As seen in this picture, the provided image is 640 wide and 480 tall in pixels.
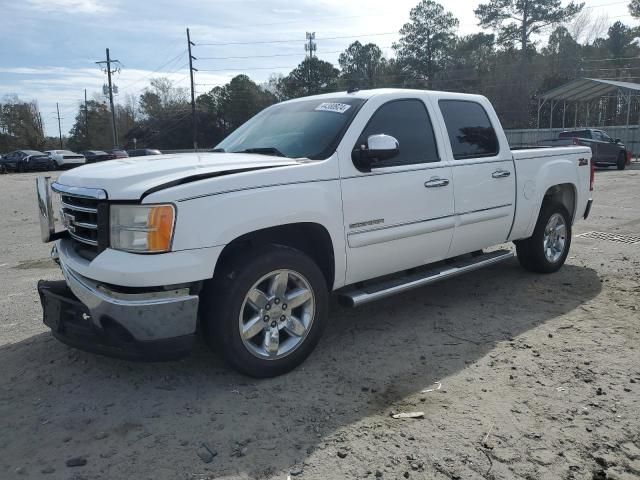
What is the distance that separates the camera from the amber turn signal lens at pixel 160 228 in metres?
3.13

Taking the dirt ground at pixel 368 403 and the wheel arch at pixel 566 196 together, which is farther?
the wheel arch at pixel 566 196

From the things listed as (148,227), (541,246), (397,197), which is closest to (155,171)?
(148,227)

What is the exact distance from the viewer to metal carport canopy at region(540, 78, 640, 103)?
30219mm

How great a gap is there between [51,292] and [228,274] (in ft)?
4.53

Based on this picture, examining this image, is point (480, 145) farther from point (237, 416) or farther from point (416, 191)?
point (237, 416)

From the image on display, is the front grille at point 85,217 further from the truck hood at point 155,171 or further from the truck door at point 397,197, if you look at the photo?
the truck door at point 397,197

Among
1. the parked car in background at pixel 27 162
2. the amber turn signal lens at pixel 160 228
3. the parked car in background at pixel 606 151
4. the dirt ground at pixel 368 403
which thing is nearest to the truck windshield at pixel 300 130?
the amber turn signal lens at pixel 160 228

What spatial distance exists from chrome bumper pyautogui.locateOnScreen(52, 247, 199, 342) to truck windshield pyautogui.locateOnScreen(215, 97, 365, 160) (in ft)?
4.88

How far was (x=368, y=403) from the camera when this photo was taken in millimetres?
3416

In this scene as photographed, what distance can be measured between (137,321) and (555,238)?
5.04m

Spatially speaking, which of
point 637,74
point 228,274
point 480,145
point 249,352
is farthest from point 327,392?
point 637,74

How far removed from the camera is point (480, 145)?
17.1 feet

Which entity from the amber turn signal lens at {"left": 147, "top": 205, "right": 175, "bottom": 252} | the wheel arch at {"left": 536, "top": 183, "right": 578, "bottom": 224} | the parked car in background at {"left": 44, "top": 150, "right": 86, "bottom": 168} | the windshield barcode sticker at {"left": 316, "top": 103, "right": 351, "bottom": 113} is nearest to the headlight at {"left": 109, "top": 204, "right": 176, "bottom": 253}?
the amber turn signal lens at {"left": 147, "top": 205, "right": 175, "bottom": 252}

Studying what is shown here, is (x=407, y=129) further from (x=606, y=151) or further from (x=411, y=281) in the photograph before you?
(x=606, y=151)
